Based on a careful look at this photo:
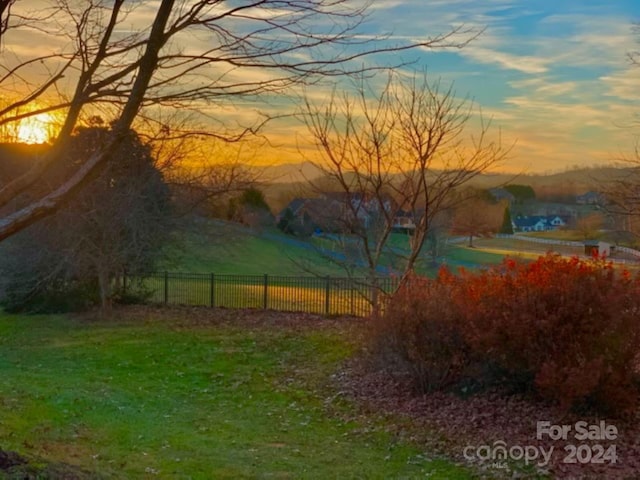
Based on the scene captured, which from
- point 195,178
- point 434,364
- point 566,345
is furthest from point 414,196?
point 195,178

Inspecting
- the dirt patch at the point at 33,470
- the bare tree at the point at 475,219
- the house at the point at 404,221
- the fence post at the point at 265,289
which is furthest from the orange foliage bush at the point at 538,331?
the fence post at the point at 265,289

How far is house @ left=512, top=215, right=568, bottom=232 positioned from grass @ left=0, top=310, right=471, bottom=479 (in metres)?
7.18

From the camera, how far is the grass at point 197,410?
21.7ft

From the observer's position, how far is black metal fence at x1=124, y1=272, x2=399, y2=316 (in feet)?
67.3

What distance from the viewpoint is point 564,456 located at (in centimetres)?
652

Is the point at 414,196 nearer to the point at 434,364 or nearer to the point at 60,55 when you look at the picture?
the point at 434,364

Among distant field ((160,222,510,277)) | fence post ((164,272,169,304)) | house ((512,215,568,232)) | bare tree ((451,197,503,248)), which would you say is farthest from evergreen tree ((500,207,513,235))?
fence post ((164,272,169,304))

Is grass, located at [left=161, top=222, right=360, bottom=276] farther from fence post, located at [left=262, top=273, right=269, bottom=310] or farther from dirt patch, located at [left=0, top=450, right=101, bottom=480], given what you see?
dirt patch, located at [left=0, top=450, right=101, bottom=480]

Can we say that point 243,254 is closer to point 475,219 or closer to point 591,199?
point 475,219

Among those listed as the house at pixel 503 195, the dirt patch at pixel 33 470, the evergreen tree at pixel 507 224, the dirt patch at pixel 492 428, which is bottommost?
the dirt patch at pixel 492 428

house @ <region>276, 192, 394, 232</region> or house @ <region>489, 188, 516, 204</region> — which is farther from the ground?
house @ <region>489, 188, 516, 204</region>

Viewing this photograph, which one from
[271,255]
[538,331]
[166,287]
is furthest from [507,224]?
[271,255]

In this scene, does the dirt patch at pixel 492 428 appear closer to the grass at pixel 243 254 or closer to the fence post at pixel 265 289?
the grass at pixel 243 254

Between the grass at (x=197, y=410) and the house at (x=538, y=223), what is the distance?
7.18 metres
